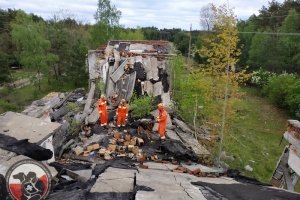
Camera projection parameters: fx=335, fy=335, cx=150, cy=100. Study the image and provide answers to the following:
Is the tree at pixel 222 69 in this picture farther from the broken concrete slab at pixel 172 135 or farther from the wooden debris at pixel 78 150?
the wooden debris at pixel 78 150

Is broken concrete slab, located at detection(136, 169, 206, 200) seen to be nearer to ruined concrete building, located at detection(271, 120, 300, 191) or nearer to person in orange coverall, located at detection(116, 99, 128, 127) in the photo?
ruined concrete building, located at detection(271, 120, 300, 191)

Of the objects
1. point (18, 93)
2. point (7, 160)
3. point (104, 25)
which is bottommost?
point (18, 93)

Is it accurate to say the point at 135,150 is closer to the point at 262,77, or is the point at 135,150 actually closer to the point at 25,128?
the point at 25,128

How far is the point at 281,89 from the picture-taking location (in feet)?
96.2

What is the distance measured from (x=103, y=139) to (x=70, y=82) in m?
23.2

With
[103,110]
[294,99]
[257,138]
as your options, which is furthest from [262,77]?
[103,110]

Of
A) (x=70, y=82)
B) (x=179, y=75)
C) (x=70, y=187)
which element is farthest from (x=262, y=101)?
(x=70, y=187)

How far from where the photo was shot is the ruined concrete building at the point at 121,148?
6.98 metres

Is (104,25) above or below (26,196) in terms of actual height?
above

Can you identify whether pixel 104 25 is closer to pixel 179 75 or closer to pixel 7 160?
pixel 179 75

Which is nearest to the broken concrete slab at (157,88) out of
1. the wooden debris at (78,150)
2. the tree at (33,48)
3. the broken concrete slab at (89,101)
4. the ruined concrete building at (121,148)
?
the ruined concrete building at (121,148)

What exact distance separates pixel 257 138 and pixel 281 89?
8629 millimetres

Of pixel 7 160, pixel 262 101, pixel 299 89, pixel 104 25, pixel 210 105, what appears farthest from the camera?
pixel 104 25

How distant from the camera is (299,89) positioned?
2683cm
